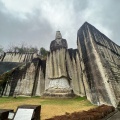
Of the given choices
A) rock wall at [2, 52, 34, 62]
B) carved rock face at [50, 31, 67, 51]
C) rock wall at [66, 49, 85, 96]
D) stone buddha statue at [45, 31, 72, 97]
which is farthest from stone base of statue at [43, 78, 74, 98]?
rock wall at [2, 52, 34, 62]

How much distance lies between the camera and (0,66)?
18.8 metres

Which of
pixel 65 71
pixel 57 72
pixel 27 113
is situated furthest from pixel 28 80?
pixel 27 113

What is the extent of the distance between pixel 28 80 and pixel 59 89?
138 inches

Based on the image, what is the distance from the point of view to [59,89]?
1311 cm

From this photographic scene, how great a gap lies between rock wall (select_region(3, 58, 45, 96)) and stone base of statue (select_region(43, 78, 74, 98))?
1.26 m

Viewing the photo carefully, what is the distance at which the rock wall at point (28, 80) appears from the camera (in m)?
14.0

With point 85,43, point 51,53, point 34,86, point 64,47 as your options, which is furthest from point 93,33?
point 34,86

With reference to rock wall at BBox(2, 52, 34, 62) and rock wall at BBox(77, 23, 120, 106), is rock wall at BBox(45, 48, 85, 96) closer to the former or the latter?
rock wall at BBox(77, 23, 120, 106)

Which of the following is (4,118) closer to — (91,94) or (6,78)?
(91,94)

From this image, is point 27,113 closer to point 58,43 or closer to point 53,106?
point 53,106

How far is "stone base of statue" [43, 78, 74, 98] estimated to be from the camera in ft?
41.5

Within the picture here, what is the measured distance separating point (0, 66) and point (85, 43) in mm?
11499

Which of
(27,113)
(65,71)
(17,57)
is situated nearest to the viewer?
(27,113)

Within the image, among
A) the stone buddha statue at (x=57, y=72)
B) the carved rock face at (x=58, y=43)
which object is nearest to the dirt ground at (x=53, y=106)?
the stone buddha statue at (x=57, y=72)
